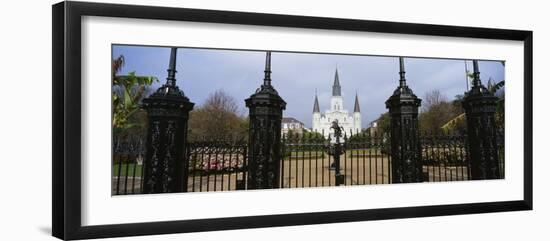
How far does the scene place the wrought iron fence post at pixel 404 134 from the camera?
5.78 metres

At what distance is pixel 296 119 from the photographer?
5457 mm

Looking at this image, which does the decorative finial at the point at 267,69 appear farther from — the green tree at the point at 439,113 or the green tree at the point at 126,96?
the green tree at the point at 439,113

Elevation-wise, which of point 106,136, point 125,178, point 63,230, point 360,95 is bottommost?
point 63,230

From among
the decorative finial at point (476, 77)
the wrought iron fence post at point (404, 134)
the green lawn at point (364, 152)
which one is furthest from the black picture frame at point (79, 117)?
the decorative finial at point (476, 77)

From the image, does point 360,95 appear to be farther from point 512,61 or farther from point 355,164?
point 512,61

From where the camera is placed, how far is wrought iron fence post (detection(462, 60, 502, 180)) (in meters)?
6.01

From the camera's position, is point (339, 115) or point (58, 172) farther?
point (339, 115)

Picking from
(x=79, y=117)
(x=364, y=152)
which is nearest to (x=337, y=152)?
(x=364, y=152)

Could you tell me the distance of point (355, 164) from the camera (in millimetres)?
5684

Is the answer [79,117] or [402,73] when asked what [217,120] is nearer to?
[79,117]

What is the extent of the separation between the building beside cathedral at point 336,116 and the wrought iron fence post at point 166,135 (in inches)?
46.4

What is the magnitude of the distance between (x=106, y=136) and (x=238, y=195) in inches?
48.1

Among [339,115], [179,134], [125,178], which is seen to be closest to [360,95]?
[339,115]

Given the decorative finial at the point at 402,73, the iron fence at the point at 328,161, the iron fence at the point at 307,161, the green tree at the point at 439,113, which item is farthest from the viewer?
the green tree at the point at 439,113
